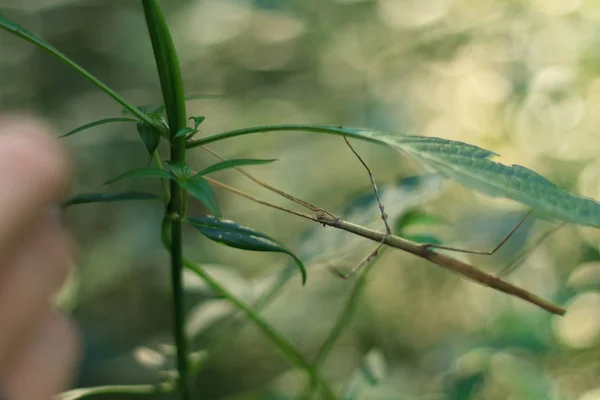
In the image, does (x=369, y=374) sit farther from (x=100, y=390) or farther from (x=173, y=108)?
(x=173, y=108)

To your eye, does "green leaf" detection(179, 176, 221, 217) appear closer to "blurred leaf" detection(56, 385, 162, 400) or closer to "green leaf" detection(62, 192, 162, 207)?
"green leaf" detection(62, 192, 162, 207)

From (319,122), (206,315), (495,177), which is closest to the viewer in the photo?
(495,177)

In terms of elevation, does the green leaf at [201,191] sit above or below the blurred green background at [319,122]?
below

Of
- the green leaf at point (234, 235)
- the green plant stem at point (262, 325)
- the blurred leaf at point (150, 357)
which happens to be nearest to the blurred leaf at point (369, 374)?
the green plant stem at point (262, 325)

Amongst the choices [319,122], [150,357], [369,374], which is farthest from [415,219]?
[319,122]

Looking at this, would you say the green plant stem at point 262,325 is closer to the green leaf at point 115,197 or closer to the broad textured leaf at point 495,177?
the green leaf at point 115,197
